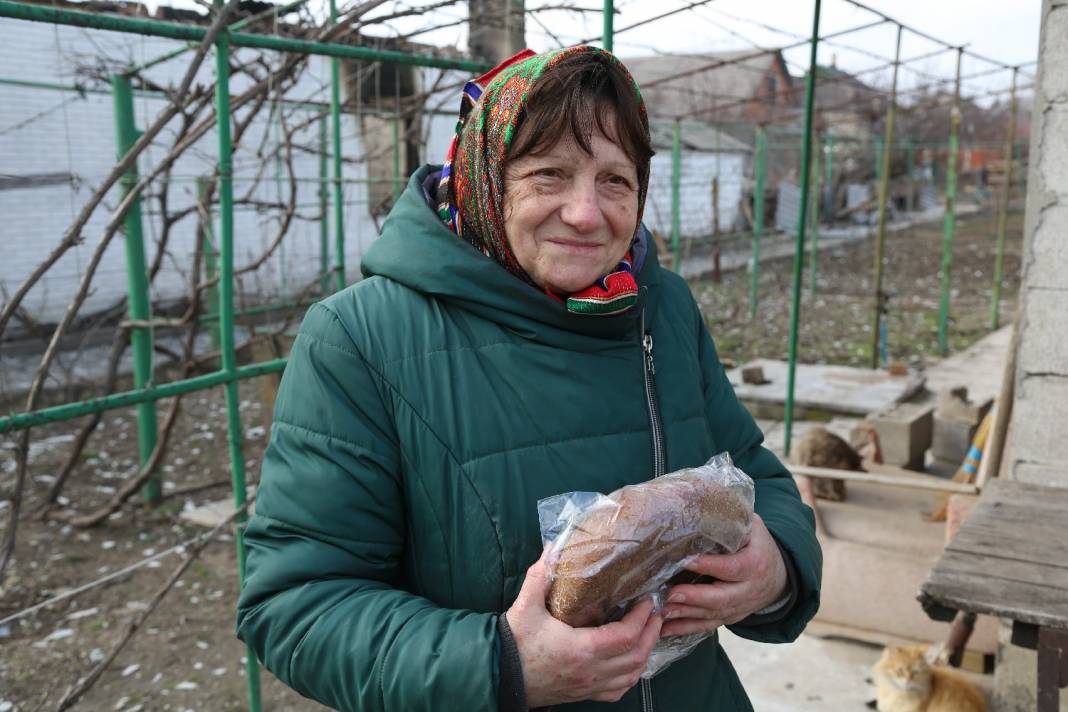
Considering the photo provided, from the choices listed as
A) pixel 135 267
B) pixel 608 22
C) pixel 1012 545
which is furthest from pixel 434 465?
pixel 135 267

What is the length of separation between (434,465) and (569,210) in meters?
0.45

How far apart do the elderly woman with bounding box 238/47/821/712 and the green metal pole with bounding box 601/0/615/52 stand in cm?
134

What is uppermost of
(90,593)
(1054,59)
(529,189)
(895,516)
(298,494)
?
(1054,59)

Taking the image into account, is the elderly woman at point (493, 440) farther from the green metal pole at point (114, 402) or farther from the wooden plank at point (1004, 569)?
the green metal pole at point (114, 402)

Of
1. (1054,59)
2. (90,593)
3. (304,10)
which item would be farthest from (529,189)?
(90,593)

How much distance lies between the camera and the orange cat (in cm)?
318

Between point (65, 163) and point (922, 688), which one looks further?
point (65, 163)

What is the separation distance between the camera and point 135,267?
5125 millimetres

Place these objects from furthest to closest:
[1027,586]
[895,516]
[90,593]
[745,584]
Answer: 1. [90,593]
2. [895,516]
3. [1027,586]
4. [745,584]

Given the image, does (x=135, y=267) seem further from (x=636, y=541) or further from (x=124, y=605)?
(x=636, y=541)

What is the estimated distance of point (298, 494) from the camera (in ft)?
4.17

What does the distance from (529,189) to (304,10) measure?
3.52 meters

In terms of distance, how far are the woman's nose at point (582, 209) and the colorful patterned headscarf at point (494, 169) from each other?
10 centimetres

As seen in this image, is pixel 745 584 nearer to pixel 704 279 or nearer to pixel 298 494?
pixel 298 494
